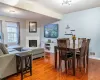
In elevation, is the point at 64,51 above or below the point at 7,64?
above

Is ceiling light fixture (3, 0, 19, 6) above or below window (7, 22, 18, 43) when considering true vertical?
above

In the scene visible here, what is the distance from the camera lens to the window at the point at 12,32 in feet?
19.4

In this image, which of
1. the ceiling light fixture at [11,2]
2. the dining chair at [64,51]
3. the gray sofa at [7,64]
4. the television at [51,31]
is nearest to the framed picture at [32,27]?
the television at [51,31]

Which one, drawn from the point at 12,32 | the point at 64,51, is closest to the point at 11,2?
the point at 64,51

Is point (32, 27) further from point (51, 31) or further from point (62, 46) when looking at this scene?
point (62, 46)

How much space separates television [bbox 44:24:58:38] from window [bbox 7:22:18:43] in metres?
2.00

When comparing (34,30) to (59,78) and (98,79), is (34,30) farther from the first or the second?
(98,79)

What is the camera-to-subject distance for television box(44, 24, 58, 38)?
5.98m

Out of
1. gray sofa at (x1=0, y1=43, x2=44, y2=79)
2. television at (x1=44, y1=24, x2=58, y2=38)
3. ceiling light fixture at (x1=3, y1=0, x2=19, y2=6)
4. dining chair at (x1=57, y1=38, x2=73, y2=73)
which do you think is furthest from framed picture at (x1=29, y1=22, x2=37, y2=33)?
gray sofa at (x1=0, y1=43, x2=44, y2=79)

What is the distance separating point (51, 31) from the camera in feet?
20.2

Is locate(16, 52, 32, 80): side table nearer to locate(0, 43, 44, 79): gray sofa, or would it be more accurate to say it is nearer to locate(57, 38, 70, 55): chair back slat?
locate(0, 43, 44, 79): gray sofa

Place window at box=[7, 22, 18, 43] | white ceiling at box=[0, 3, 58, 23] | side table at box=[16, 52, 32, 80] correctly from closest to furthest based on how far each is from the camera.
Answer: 1. side table at box=[16, 52, 32, 80]
2. white ceiling at box=[0, 3, 58, 23]
3. window at box=[7, 22, 18, 43]

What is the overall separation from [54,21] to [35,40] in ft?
6.35

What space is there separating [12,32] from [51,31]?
2.52 meters
